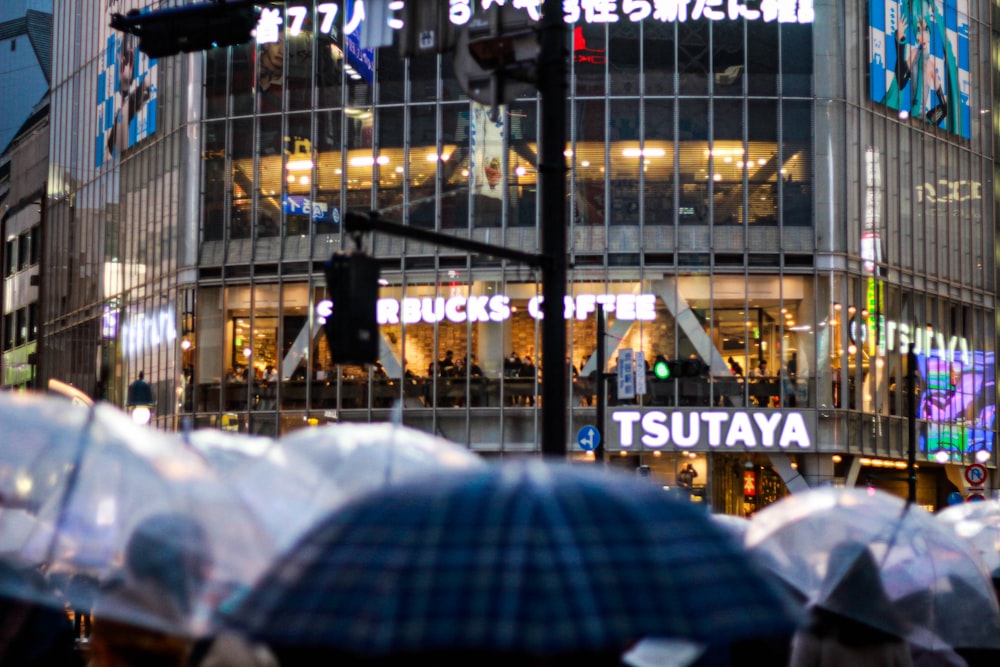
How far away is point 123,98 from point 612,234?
18793mm

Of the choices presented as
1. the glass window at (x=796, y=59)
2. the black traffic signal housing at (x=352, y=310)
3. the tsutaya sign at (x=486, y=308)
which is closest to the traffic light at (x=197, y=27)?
the black traffic signal housing at (x=352, y=310)

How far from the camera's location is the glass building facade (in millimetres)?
43688

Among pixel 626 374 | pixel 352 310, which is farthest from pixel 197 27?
pixel 626 374

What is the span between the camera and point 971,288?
51.0 m

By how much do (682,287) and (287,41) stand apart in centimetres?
1334

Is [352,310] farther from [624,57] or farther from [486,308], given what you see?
[624,57]

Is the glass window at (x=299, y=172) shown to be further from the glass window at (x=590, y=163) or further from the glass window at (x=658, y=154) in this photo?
the glass window at (x=658, y=154)

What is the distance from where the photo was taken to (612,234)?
43938mm

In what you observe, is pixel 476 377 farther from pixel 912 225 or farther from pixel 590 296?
pixel 912 225

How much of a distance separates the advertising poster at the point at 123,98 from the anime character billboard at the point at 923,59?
71.9ft

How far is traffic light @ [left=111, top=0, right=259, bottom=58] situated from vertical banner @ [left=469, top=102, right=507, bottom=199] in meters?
29.3

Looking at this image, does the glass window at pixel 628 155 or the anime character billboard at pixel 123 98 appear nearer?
the glass window at pixel 628 155

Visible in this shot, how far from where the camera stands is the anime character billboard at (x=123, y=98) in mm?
50531

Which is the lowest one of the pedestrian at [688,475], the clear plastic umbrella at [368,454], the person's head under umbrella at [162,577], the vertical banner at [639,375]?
the pedestrian at [688,475]
